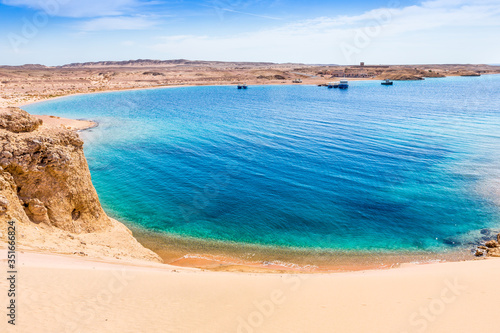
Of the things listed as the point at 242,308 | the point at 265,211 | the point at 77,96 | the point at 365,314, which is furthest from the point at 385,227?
the point at 77,96

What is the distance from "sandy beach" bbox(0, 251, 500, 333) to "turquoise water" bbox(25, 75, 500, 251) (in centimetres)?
739

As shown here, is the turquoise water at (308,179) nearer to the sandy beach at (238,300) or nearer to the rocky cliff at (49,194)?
the rocky cliff at (49,194)

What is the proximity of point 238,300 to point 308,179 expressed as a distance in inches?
784

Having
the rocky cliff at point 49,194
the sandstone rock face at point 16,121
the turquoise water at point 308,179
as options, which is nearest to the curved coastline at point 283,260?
the turquoise water at point 308,179

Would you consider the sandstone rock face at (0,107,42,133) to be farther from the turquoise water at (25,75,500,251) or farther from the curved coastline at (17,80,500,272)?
the turquoise water at (25,75,500,251)

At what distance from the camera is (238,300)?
10852mm

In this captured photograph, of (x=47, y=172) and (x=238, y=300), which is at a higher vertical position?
(x=47, y=172)

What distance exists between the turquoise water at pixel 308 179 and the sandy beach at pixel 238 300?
739 cm

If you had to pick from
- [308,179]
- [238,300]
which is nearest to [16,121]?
[238,300]

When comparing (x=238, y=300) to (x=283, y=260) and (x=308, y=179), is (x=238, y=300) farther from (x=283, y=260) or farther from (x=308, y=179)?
(x=308, y=179)

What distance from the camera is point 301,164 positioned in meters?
33.7

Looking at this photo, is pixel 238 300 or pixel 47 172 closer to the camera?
pixel 238 300

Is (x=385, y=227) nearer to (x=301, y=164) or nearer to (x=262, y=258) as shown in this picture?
(x=262, y=258)

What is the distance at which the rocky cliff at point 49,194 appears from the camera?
46.3 ft
